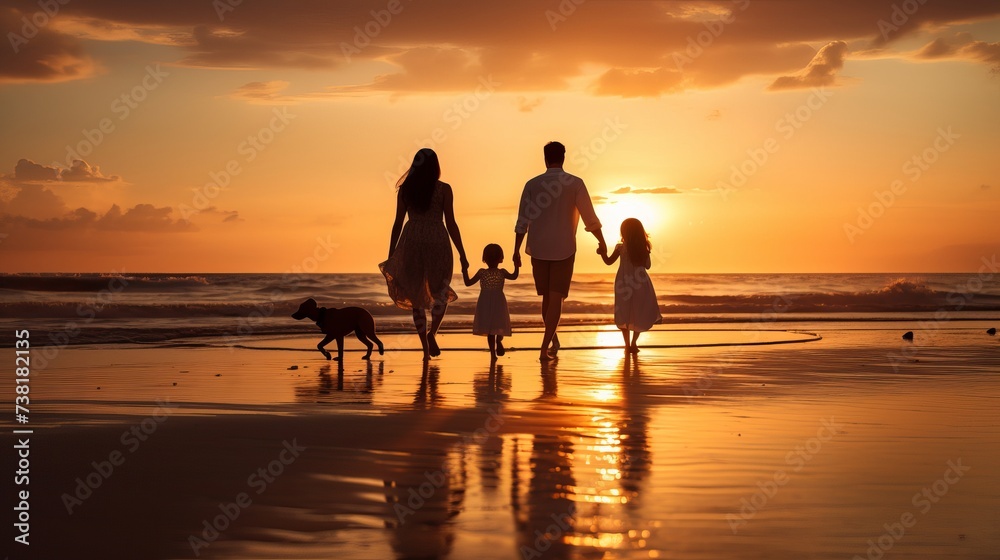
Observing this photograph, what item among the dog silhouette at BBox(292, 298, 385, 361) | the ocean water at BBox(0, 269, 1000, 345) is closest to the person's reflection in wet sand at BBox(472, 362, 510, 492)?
the dog silhouette at BBox(292, 298, 385, 361)

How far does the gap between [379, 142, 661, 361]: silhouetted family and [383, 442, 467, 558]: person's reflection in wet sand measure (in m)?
5.86

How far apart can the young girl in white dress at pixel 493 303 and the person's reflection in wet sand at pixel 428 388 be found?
124 centimetres

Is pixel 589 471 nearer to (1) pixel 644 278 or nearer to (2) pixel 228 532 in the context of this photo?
(2) pixel 228 532

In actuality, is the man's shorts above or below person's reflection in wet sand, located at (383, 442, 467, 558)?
above

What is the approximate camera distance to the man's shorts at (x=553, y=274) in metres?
11.2

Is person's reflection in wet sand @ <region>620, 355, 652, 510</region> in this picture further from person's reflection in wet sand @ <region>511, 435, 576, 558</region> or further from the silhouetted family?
the silhouetted family

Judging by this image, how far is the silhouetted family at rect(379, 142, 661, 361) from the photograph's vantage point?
1084 cm

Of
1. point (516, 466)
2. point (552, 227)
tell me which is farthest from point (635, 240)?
point (516, 466)

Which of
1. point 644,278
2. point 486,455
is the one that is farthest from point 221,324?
point 486,455

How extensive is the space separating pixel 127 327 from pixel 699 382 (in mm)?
12812

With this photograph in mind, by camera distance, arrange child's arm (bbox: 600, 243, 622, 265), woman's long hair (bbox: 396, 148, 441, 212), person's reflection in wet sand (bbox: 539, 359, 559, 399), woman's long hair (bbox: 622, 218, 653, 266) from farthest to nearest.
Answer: woman's long hair (bbox: 622, 218, 653, 266) → child's arm (bbox: 600, 243, 622, 265) → woman's long hair (bbox: 396, 148, 441, 212) → person's reflection in wet sand (bbox: 539, 359, 559, 399)

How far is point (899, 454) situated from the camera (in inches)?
193

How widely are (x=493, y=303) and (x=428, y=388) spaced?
140 inches

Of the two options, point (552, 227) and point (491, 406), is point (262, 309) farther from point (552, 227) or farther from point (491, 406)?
point (491, 406)
